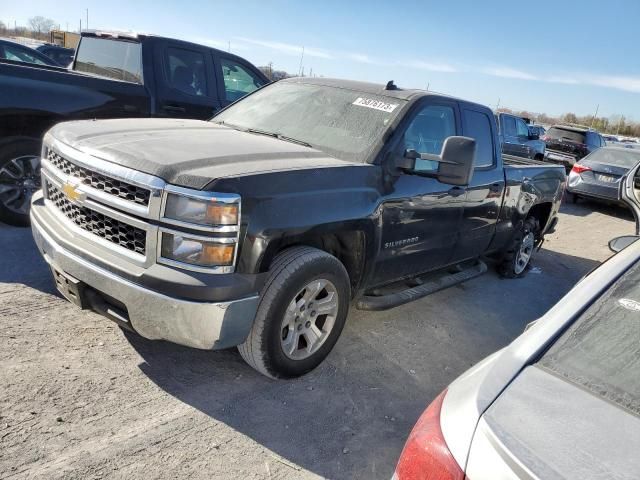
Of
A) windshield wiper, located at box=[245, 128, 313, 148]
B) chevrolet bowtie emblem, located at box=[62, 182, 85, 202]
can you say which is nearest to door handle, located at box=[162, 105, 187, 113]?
windshield wiper, located at box=[245, 128, 313, 148]

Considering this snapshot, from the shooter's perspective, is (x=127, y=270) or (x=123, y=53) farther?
(x=123, y=53)

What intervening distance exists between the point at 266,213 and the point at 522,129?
46.8ft

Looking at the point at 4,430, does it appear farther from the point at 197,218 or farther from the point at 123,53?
the point at 123,53

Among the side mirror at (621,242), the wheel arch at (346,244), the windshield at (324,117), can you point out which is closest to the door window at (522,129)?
the windshield at (324,117)

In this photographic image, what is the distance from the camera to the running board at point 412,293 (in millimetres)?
3727

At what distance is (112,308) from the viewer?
276 centimetres

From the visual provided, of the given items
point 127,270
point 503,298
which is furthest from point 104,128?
point 503,298

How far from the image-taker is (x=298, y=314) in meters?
3.12

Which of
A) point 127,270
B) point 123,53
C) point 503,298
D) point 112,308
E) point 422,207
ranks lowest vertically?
point 503,298

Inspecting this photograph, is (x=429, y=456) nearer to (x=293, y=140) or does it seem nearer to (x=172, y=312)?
(x=172, y=312)

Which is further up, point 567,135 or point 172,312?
point 567,135

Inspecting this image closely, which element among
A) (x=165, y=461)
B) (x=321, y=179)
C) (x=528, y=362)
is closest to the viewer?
(x=528, y=362)

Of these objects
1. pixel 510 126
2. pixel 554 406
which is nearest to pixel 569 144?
pixel 510 126

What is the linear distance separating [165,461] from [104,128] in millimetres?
2153
